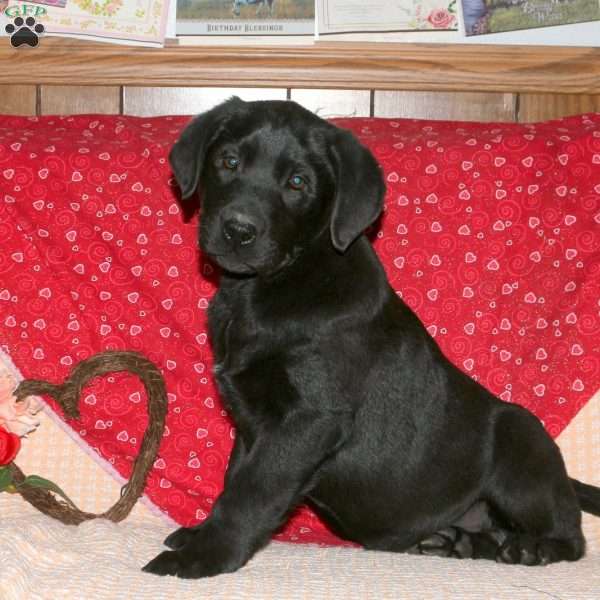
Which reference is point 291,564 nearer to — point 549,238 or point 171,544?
point 171,544

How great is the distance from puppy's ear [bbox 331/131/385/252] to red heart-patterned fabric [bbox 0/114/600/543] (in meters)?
0.62

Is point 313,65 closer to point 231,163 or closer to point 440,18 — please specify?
point 440,18

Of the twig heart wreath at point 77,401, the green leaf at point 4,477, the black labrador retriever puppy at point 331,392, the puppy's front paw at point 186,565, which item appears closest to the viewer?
the puppy's front paw at point 186,565

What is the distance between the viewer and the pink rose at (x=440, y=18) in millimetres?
3398

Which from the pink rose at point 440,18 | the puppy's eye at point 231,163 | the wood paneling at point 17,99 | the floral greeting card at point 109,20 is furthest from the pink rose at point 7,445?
the pink rose at point 440,18

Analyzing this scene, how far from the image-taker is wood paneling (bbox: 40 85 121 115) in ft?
11.4

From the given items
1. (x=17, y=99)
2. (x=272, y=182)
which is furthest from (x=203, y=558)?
(x=17, y=99)

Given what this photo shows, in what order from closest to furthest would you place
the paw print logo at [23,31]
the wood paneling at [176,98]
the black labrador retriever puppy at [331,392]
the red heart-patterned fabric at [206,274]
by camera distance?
the black labrador retriever puppy at [331,392] → the red heart-patterned fabric at [206,274] → the paw print logo at [23,31] → the wood paneling at [176,98]

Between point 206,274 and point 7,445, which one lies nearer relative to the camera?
point 7,445

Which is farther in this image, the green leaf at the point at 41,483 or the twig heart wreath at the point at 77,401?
the twig heart wreath at the point at 77,401

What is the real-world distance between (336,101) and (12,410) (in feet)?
5.21

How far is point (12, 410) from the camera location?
8.45 feet

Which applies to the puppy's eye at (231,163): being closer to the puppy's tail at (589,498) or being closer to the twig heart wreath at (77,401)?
the twig heart wreath at (77,401)

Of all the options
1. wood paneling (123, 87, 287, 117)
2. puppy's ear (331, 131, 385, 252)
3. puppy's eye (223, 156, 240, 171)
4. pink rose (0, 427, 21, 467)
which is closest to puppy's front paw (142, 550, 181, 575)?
pink rose (0, 427, 21, 467)
